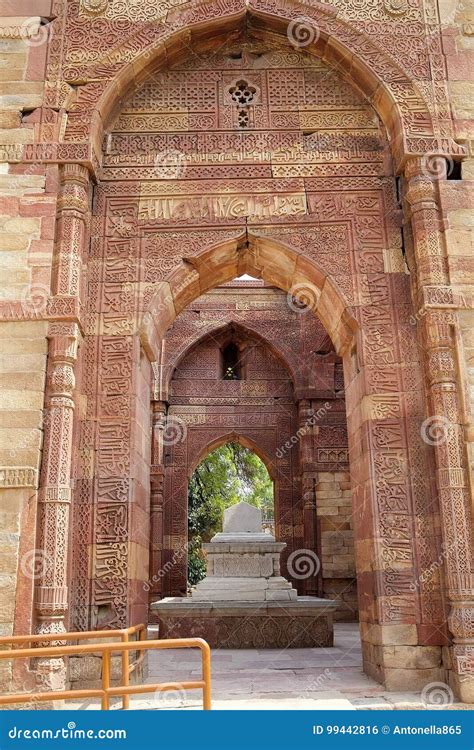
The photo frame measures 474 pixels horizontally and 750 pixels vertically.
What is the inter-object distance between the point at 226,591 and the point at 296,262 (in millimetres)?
4876

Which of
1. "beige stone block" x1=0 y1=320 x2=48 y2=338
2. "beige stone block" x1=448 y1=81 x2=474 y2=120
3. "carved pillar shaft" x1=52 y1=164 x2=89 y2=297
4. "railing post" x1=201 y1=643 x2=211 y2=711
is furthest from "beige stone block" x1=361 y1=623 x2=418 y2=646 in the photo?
"beige stone block" x1=448 y1=81 x2=474 y2=120

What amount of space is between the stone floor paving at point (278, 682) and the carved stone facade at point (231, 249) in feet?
1.23

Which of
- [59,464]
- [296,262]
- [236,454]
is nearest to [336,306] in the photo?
[296,262]

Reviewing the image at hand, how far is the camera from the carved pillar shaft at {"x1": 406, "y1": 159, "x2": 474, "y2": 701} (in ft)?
17.0

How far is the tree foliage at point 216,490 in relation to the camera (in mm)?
19125

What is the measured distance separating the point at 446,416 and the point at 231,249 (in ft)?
8.72

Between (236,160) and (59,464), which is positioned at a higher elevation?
(236,160)

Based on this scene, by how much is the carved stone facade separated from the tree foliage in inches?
474

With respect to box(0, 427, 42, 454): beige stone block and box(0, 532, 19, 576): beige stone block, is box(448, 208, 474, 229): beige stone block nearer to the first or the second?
box(0, 427, 42, 454): beige stone block

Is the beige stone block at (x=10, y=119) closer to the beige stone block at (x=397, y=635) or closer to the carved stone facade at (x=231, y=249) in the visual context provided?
the carved stone facade at (x=231, y=249)

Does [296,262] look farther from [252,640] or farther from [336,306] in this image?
[252,640]

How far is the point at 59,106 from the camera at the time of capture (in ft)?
21.2

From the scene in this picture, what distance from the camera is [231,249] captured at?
6.68 meters

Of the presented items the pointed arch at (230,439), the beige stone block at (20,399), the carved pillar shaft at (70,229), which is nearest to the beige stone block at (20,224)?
the carved pillar shaft at (70,229)
